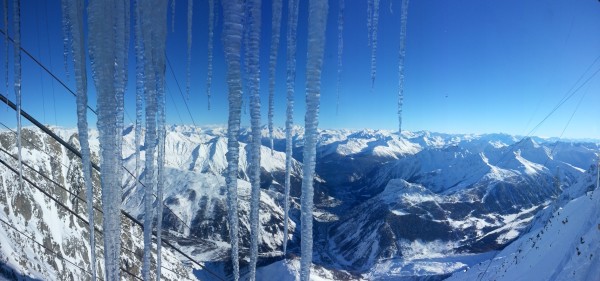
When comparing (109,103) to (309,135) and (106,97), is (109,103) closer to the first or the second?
(106,97)

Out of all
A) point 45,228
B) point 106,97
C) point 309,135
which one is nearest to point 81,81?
point 106,97

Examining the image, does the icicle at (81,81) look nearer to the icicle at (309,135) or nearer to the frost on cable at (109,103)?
the frost on cable at (109,103)

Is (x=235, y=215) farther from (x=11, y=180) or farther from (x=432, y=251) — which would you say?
(x=432, y=251)

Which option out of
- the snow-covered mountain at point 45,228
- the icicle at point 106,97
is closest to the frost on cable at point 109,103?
the icicle at point 106,97

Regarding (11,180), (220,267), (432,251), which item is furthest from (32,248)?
(432,251)

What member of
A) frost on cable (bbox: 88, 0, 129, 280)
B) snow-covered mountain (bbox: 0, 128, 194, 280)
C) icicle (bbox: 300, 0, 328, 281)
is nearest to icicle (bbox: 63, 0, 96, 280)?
frost on cable (bbox: 88, 0, 129, 280)

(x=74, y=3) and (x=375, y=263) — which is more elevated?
(x=74, y=3)

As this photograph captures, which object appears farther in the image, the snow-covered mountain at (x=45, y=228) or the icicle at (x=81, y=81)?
the snow-covered mountain at (x=45, y=228)

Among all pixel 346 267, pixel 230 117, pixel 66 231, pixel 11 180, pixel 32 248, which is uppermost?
pixel 230 117
